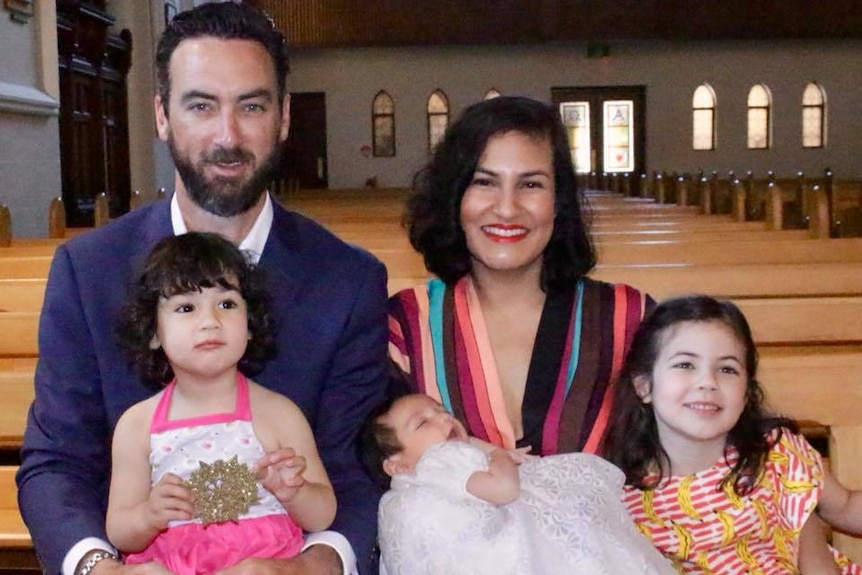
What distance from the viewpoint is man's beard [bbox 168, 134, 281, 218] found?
2.20 meters

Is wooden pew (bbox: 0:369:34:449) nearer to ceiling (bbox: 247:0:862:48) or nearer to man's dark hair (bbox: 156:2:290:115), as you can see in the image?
man's dark hair (bbox: 156:2:290:115)

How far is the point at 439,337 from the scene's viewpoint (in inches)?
101

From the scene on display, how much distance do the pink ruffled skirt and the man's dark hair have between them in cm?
87

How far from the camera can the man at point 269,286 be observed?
7.15ft

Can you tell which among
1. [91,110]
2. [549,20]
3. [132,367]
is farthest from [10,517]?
[549,20]

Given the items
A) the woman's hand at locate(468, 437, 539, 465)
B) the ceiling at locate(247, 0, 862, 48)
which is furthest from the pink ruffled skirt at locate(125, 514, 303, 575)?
the ceiling at locate(247, 0, 862, 48)

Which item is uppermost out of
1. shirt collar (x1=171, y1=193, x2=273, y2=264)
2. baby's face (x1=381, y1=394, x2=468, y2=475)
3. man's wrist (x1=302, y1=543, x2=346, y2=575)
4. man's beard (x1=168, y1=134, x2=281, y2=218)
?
man's beard (x1=168, y1=134, x2=281, y2=218)

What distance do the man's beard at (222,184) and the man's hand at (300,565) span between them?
711 mm

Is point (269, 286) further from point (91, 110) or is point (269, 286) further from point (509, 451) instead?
point (91, 110)

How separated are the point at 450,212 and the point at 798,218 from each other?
23.1 ft

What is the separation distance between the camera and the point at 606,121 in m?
20.0

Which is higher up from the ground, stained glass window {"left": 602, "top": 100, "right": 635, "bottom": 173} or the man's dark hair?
stained glass window {"left": 602, "top": 100, "right": 635, "bottom": 173}

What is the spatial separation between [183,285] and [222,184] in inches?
13.2

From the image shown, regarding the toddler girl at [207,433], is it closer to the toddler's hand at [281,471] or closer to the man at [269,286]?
the toddler's hand at [281,471]
